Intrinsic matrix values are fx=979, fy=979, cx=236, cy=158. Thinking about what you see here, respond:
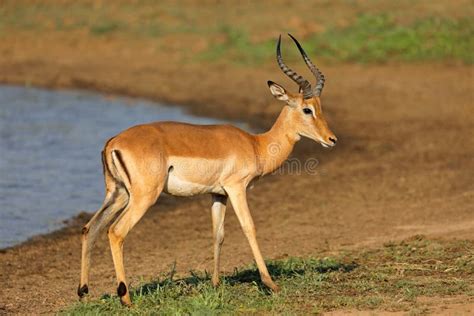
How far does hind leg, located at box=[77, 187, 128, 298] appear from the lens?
7.40 meters

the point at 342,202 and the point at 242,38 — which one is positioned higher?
the point at 242,38

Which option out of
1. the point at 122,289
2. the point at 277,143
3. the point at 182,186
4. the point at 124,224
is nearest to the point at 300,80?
the point at 277,143

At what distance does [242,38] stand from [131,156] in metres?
16.4

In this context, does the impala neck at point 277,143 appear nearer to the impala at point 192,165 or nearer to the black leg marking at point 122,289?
the impala at point 192,165

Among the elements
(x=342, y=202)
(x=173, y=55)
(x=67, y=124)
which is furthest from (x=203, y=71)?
(x=342, y=202)

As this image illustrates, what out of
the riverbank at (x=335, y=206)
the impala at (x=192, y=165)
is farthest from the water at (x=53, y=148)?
the impala at (x=192, y=165)

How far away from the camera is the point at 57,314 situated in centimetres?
704

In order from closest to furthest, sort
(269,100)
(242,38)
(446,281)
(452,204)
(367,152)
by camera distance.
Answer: (446,281) → (452,204) → (367,152) → (269,100) → (242,38)

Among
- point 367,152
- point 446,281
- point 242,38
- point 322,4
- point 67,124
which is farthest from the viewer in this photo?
point 322,4

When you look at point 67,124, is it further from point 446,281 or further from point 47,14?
point 446,281

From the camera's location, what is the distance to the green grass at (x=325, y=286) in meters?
6.88

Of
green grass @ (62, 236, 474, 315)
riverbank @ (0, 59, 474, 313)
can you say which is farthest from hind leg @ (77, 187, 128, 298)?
riverbank @ (0, 59, 474, 313)

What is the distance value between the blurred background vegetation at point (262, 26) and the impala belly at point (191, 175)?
14510 mm

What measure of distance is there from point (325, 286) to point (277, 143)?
4.52 ft
